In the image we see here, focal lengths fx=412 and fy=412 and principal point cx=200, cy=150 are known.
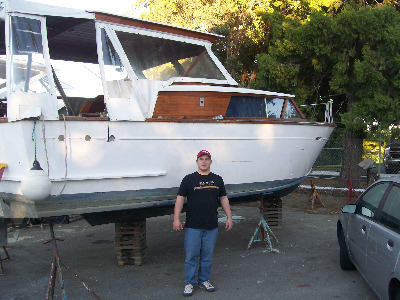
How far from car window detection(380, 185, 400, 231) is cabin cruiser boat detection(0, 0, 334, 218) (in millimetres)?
2481

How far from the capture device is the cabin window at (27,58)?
487 cm

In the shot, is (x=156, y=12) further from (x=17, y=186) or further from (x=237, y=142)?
(x=17, y=186)

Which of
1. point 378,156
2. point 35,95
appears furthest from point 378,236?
point 378,156

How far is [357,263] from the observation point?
475cm

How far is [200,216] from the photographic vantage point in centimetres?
484

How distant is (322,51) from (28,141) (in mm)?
8614

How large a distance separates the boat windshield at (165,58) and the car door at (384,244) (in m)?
3.56

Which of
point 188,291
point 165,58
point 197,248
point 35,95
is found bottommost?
point 188,291

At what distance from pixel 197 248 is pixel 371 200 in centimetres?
205

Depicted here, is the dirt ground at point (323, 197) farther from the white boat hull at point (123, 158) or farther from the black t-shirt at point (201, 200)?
the black t-shirt at point (201, 200)

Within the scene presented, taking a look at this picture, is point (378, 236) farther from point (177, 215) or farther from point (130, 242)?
point (130, 242)

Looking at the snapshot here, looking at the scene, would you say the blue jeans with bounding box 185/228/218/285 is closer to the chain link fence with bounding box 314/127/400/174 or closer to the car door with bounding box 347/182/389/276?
the car door with bounding box 347/182/389/276

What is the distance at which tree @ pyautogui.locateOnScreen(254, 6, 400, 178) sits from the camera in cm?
1042

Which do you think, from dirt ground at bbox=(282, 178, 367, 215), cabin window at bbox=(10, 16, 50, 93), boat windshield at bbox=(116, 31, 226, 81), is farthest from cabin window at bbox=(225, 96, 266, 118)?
dirt ground at bbox=(282, 178, 367, 215)
